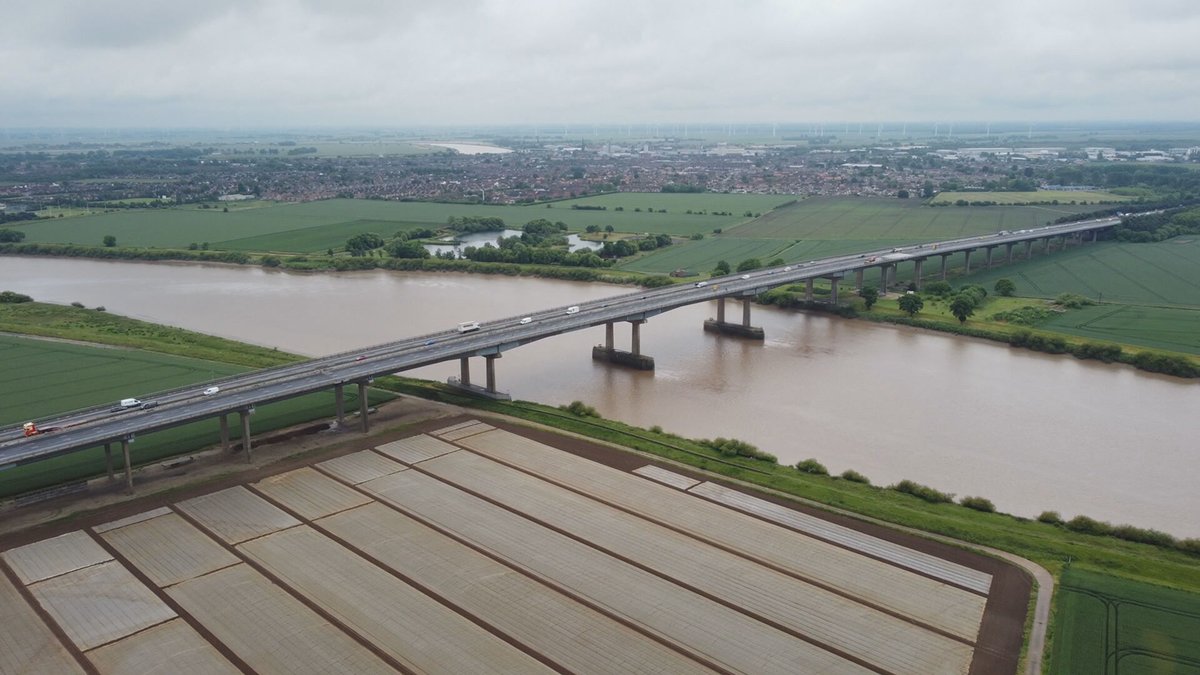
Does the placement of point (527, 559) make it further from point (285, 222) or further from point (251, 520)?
point (285, 222)

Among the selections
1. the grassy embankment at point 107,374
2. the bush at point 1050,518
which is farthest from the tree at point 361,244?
the bush at point 1050,518

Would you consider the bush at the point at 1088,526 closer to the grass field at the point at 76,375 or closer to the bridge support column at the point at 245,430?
the bridge support column at the point at 245,430

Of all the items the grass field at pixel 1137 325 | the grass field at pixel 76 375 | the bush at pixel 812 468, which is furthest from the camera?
the grass field at pixel 1137 325

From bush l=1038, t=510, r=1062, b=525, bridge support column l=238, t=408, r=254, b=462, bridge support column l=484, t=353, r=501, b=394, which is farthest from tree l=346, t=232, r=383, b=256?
bush l=1038, t=510, r=1062, b=525

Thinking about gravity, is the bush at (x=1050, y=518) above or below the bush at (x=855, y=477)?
below

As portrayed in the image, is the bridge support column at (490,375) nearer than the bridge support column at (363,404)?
No
